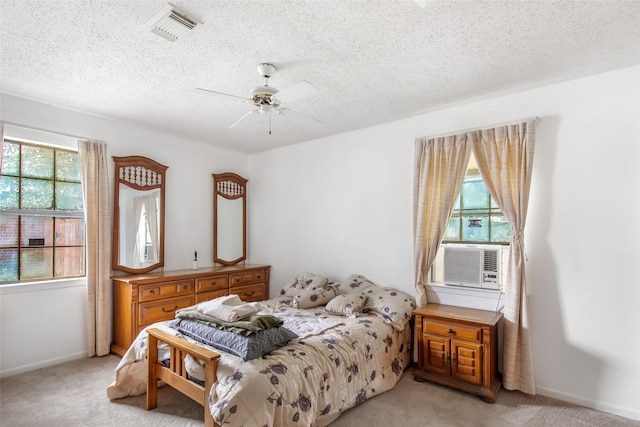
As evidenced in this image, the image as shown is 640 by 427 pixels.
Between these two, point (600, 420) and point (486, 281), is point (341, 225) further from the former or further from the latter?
point (600, 420)

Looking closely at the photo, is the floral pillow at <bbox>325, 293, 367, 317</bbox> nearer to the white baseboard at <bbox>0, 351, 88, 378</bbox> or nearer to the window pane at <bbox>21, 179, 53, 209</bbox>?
the white baseboard at <bbox>0, 351, 88, 378</bbox>

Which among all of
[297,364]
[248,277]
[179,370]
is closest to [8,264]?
[179,370]

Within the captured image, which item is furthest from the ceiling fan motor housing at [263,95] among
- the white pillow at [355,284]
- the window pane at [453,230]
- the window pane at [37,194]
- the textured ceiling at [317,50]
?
the window pane at [37,194]

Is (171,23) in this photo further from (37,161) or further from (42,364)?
(42,364)

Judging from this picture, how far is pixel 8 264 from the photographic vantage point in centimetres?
319

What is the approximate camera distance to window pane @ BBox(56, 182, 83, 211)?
3.52m

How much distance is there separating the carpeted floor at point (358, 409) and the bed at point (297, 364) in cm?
12

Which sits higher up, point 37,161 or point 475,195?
point 37,161

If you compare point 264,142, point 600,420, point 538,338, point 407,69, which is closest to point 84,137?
point 264,142

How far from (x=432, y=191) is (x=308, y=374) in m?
2.12

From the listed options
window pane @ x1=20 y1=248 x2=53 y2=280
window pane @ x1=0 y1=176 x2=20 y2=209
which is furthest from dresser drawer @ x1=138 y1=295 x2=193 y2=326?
window pane @ x1=0 y1=176 x2=20 y2=209

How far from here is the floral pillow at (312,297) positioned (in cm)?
358

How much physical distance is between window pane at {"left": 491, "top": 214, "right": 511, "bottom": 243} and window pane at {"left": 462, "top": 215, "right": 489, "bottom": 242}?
53 mm

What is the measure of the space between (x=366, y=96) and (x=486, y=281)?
2.05 metres
